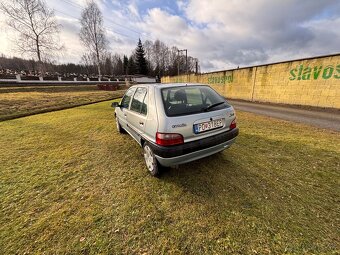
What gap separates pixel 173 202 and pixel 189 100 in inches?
66.8

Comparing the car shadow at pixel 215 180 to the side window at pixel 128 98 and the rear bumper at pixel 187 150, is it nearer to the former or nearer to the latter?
the rear bumper at pixel 187 150

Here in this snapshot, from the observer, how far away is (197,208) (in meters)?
2.20

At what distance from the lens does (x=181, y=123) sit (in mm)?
2391

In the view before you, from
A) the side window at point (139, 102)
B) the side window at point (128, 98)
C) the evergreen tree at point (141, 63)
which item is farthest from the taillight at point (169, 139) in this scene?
the evergreen tree at point (141, 63)

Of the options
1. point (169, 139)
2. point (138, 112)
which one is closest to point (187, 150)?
point (169, 139)

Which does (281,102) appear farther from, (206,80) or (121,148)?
(121,148)

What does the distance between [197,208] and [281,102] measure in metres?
11.8

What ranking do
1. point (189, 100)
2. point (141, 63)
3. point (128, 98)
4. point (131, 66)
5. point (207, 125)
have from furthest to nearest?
point (131, 66) → point (141, 63) → point (128, 98) → point (189, 100) → point (207, 125)

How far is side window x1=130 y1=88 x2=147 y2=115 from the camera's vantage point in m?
3.06

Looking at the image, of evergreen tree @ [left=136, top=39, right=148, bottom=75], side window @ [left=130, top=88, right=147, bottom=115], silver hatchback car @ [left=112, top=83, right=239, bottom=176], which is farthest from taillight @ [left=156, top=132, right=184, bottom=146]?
evergreen tree @ [left=136, top=39, right=148, bottom=75]

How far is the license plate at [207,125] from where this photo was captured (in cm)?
253

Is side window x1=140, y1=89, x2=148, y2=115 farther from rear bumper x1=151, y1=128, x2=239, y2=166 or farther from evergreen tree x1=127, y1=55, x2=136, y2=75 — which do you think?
evergreen tree x1=127, y1=55, x2=136, y2=75

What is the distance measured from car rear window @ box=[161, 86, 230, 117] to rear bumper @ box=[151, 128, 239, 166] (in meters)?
0.49

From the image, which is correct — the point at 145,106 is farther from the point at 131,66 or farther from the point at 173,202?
the point at 131,66
